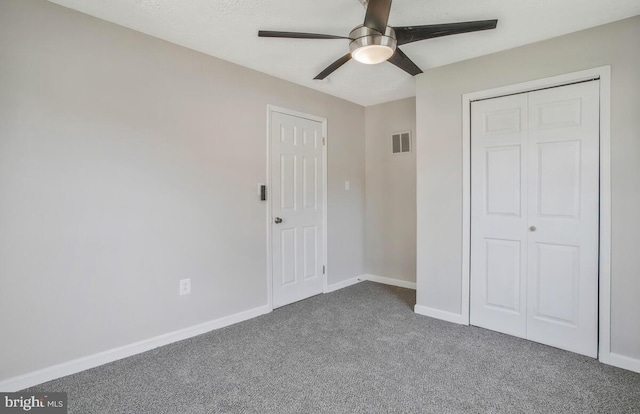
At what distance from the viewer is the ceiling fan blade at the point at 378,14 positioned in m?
1.63

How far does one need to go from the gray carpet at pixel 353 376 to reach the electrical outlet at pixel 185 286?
0.38 meters

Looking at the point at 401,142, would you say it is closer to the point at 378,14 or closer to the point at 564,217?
the point at 564,217

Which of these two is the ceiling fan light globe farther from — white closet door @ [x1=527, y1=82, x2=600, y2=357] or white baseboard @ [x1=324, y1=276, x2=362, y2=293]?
white baseboard @ [x1=324, y1=276, x2=362, y2=293]

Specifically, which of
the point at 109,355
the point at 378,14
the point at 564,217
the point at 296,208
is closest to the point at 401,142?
the point at 296,208

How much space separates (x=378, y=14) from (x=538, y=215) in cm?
198

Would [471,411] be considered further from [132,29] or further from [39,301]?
[132,29]

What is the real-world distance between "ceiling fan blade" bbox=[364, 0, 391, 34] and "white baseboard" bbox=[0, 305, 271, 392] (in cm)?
255

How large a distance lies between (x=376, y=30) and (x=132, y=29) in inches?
69.9

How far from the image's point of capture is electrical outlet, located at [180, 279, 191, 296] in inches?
104

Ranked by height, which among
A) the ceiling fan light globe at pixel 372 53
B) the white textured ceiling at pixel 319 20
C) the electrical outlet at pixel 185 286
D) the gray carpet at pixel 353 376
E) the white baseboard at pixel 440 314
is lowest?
the gray carpet at pixel 353 376

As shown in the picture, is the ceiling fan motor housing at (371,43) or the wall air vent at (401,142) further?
the wall air vent at (401,142)

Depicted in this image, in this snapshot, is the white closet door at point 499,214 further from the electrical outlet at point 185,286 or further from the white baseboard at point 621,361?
the electrical outlet at point 185,286

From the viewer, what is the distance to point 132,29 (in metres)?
2.35

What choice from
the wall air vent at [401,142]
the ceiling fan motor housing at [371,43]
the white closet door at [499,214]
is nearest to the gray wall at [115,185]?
the ceiling fan motor housing at [371,43]
